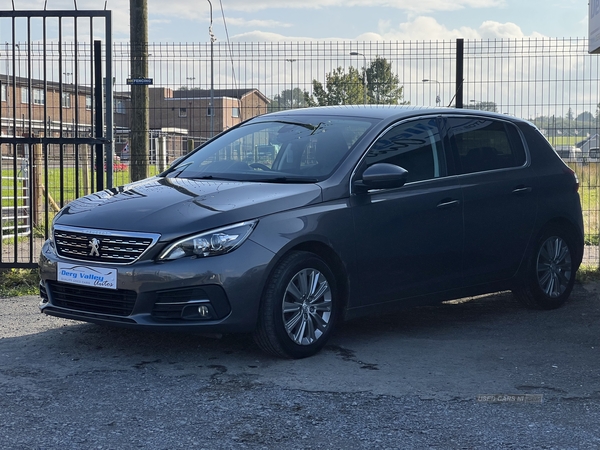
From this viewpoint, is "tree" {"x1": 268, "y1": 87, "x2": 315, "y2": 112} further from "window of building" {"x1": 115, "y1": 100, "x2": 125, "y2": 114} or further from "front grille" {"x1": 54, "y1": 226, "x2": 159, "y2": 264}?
"front grille" {"x1": 54, "y1": 226, "x2": 159, "y2": 264}

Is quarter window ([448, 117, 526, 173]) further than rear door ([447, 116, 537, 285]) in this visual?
Yes

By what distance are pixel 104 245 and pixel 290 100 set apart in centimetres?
526

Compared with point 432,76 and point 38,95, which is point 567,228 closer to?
point 432,76

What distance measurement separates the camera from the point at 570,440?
4375 millimetres

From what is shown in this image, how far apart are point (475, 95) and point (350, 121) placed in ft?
13.3

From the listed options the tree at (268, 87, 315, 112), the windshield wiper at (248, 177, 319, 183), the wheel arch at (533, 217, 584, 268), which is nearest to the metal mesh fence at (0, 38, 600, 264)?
the tree at (268, 87, 315, 112)

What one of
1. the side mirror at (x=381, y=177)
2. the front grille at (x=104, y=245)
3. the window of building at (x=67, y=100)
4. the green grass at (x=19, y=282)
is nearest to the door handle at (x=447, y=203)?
the side mirror at (x=381, y=177)

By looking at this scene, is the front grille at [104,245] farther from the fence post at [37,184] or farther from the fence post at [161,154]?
the fence post at [37,184]

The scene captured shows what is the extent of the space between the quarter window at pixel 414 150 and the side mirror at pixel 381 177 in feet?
0.70

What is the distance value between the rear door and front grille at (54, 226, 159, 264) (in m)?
2.68

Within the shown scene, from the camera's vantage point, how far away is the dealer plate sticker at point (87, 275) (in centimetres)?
572

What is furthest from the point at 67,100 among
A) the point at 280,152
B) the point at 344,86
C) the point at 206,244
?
the point at 206,244

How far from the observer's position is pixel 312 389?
5.27 metres

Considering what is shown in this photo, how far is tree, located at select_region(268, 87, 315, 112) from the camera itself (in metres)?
10.6
